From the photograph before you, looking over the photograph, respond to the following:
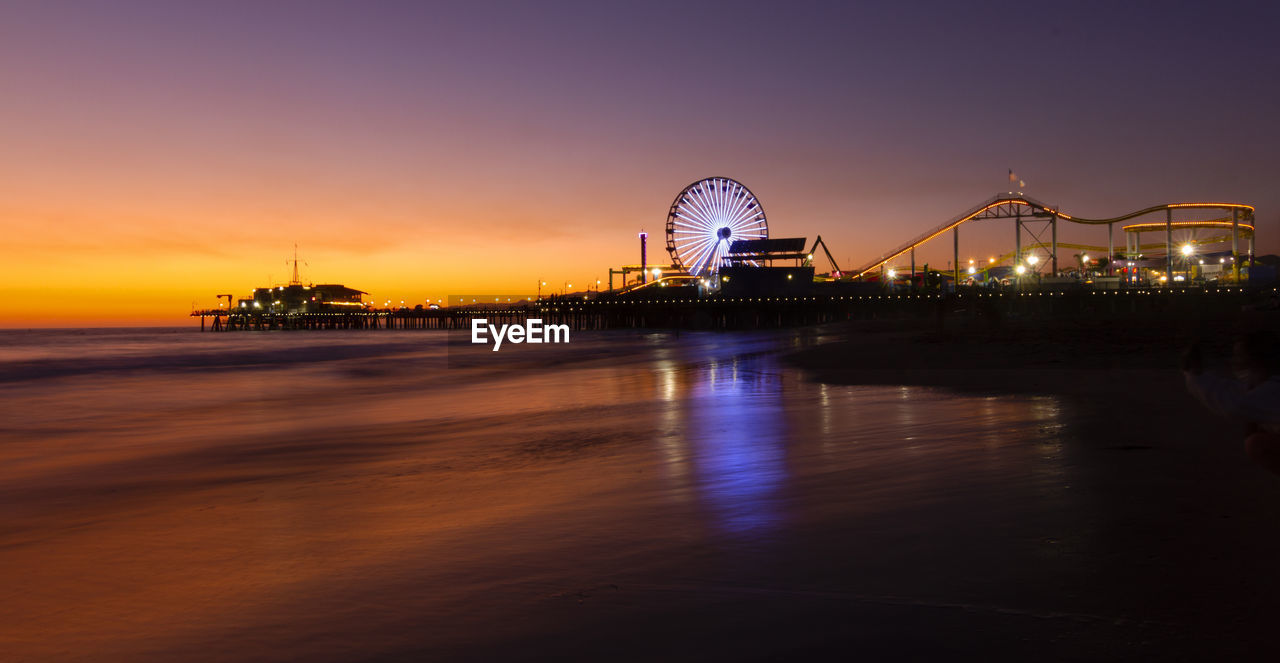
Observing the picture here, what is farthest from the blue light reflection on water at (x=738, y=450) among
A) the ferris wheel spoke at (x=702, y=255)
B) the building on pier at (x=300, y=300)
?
the building on pier at (x=300, y=300)

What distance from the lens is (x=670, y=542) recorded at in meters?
4.82

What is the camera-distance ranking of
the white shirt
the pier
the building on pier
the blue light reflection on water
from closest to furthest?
the white shirt < the blue light reflection on water < the pier < the building on pier

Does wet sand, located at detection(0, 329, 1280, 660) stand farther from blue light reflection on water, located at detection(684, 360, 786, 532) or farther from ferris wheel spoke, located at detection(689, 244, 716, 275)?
ferris wheel spoke, located at detection(689, 244, 716, 275)

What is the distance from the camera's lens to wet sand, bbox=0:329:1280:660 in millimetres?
3391

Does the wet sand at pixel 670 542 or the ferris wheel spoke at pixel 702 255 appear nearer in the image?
the wet sand at pixel 670 542

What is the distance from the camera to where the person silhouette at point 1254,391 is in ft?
12.7

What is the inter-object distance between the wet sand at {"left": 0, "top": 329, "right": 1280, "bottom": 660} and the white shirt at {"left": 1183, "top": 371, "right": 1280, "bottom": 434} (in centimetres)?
72

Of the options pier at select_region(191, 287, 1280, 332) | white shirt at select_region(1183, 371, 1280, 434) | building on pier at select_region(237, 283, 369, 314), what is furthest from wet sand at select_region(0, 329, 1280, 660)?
building on pier at select_region(237, 283, 369, 314)

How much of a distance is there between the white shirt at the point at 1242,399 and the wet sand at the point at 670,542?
2.37ft

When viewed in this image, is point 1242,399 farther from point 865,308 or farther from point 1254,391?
point 865,308

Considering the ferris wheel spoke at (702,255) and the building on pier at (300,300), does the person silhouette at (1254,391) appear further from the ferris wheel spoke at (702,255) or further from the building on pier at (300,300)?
the building on pier at (300,300)

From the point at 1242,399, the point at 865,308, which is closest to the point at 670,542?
the point at 1242,399

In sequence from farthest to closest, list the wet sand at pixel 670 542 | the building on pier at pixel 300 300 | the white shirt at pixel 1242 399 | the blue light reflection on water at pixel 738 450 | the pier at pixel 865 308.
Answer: the building on pier at pixel 300 300 < the pier at pixel 865 308 < the blue light reflection on water at pixel 738 450 < the white shirt at pixel 1242 399 < the wet sand at pixel 670 542

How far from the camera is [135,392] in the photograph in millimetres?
22297
